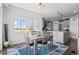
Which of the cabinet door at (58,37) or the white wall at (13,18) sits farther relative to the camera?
the cabinet door at (58,37)

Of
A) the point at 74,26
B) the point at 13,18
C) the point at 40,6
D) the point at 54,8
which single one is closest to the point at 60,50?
the point at 74,26

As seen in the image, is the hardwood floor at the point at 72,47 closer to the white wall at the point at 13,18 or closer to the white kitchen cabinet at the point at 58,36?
the white kitchen cabinet at the point at 58,36

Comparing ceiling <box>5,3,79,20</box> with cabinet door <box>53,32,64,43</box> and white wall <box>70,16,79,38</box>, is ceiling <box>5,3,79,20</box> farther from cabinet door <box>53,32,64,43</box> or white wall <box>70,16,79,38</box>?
cabinet door <box>53,32,64,43</box>

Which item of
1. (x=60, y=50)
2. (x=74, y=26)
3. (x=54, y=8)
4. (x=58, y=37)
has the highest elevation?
(x=54, y=8)

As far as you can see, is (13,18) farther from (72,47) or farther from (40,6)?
(72,47)

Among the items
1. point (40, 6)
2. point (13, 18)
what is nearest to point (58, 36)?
point (40, 6)

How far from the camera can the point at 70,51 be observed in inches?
69.7

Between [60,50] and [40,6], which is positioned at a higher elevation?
[40,6]

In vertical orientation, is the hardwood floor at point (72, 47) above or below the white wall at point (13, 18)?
below

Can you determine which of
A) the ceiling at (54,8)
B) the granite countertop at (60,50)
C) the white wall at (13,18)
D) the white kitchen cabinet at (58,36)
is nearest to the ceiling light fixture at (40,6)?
the ceiling at (54,8)

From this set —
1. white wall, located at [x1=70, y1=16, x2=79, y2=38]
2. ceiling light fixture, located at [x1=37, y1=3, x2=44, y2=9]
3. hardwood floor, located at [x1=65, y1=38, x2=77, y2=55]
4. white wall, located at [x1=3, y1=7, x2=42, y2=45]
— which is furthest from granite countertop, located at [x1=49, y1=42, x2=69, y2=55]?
ceiling light fixture, located at [x1=37, y1=3, x2=44, y2=9]

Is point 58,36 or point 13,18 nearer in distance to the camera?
point 13,18
